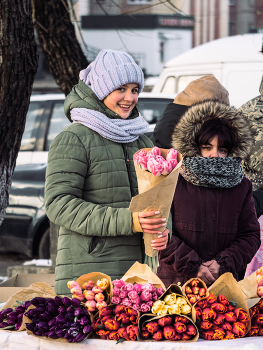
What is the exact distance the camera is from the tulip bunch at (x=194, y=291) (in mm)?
1896

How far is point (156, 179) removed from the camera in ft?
6.46

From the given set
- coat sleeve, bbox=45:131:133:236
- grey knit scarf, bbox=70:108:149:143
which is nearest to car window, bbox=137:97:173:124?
grey knit scarf, bbox=70:108:149:143

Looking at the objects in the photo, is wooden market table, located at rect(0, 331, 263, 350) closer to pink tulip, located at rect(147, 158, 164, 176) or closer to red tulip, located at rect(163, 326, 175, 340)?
red tulip, located at rect(163, 326, 175, 340)

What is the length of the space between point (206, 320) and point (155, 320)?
184 millimetres

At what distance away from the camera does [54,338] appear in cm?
182

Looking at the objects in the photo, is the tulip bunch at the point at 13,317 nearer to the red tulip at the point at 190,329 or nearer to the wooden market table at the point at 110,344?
the wooden market table at the point at 110,344

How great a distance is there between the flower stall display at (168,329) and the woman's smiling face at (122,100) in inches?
38.7

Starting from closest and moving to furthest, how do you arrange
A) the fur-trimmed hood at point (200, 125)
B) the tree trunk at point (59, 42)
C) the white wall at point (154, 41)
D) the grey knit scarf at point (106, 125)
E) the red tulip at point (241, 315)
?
the red tulip at point (241, 315), the grey knit scarf at point (106, 125), the fur-trimmed hood at point (200, 125), the tree trunk at point (59, 42), the white wall at point (154, 41)

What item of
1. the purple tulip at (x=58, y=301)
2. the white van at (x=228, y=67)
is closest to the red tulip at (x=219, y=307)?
the purple tulip at (x=58, y=301)

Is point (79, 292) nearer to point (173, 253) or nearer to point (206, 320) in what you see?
point (206, 320)

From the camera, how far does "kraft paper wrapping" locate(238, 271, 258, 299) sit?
2.03m

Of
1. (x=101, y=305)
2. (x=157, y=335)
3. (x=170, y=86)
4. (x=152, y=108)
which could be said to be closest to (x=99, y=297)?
(x=101, y=305)

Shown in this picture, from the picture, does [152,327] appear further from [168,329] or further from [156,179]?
[156,179]

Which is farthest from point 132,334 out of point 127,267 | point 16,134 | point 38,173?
point 38,173
